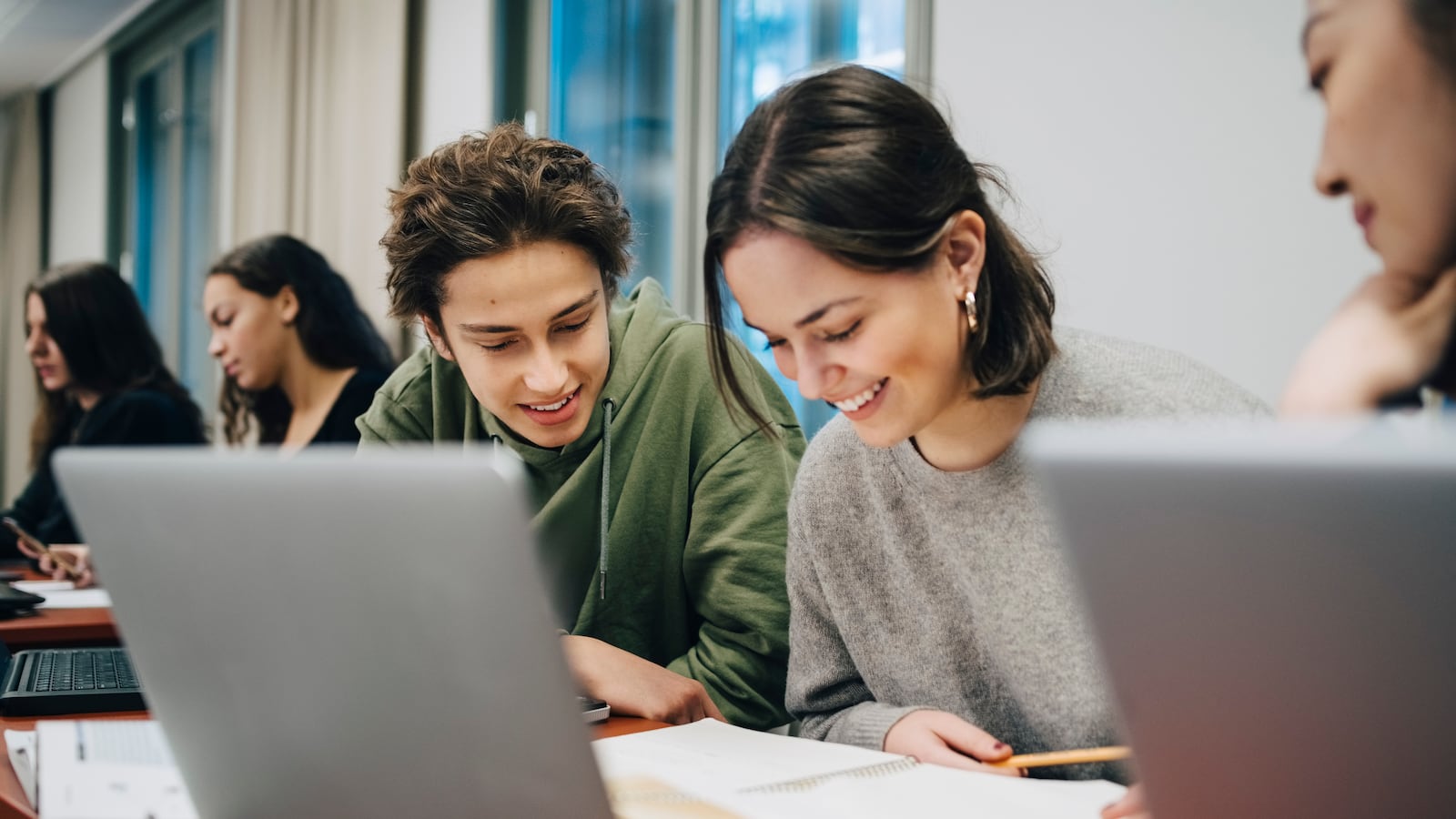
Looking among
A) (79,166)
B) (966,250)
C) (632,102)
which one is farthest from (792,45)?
(79,166)

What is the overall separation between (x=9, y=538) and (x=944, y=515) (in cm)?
272

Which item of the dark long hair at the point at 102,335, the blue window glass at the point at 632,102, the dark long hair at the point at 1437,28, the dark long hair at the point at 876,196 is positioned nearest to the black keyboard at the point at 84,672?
the dark long hair at the point at 876,196

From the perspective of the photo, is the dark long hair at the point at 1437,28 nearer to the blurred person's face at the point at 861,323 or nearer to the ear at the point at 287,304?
the blurred person's face at the point at 861,323

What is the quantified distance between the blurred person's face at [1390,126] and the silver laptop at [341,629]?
1.88ft

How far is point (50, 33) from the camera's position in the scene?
Answer: 577 cm

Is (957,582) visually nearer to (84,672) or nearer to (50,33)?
(84,672)

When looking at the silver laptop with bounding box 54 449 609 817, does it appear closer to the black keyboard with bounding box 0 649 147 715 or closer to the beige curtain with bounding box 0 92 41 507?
the black keyboard with bounding box 0 649 147 715

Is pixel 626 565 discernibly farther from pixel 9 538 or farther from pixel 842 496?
pixel 9 538

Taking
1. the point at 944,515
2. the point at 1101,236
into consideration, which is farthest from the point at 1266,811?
the point at 1101,236

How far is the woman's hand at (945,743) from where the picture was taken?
3.08 ft

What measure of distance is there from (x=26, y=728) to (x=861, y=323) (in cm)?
81

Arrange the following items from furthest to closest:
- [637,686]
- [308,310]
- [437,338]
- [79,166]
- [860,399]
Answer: [79,166]
[308,310]
[437,338]
[637,686]
[860,399]

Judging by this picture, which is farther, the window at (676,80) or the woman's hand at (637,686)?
the window at (676,80)

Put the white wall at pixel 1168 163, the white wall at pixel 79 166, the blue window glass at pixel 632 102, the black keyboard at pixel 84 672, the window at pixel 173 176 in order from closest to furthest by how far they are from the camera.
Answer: the black keyboard at pixel 84 672, the white wall at pixel 1168 163, the blue window glass at pixel 632 102, the window at pixel 173 176, the white wall at pixel 79 166
